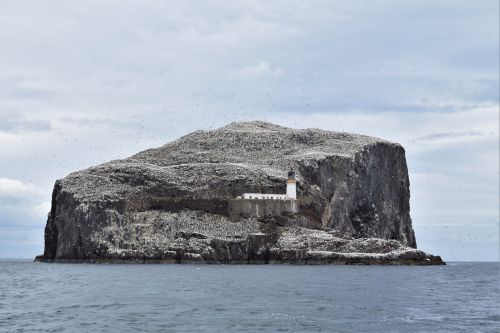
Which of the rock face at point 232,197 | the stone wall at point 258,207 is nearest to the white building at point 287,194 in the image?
the stone wall at point 258,207

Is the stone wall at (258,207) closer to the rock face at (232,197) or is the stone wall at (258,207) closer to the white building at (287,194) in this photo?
the white building at (287,194)

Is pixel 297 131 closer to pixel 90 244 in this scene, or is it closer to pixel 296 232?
pixel 296 232

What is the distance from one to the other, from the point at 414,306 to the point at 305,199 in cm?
8737

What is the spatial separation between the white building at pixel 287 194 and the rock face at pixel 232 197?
1889mm

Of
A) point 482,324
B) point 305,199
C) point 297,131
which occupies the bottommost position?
point 482,324

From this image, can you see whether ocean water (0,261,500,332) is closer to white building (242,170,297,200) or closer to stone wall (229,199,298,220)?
stone wall (229,199,298,220)

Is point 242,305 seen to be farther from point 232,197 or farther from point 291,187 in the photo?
point 291,187

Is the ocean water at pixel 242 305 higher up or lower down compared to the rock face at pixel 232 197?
lower down

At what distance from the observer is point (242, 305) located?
53.0 m

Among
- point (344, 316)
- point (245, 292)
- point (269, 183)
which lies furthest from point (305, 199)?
point (344, 316)

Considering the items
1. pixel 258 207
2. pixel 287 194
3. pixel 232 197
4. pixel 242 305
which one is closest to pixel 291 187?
pixel 287 194

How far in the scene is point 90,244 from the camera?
131000 mm

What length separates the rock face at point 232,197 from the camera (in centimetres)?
12762

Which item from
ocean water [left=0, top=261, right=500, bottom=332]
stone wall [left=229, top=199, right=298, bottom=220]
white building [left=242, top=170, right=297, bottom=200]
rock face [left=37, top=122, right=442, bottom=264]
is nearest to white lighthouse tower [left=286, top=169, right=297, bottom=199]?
white building [left=242, top=170, right=297, bottom=200]
